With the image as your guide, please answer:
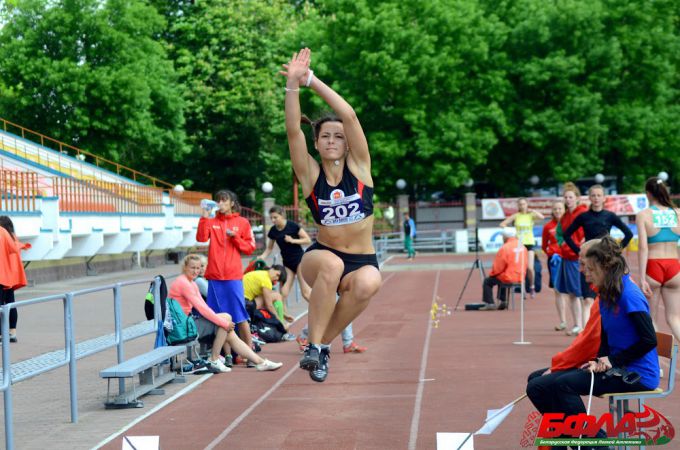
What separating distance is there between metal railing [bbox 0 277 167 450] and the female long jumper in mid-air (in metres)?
2.31

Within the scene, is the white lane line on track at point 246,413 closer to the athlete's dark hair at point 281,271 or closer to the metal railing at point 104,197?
the athlete's dark hair at point 281,271

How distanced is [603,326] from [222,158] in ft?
160

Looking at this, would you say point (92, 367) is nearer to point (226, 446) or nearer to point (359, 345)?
point (359, 345)

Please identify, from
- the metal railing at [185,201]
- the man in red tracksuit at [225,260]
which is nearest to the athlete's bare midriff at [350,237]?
the man in red tracksuit at [225,260]

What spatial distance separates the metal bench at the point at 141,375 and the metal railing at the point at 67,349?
143 millimetres

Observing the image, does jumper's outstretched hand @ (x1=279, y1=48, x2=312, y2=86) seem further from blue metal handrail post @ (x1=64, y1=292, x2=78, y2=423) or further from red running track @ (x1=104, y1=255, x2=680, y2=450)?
blue metal handrail post @ (x1=64, y1=292, x2=78, y2=423)

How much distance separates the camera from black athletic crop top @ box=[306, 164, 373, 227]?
22.3ft

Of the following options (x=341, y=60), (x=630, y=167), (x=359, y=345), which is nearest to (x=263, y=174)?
(x=341, y=60)

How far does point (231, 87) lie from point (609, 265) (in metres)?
47.5

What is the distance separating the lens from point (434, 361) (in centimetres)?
1329

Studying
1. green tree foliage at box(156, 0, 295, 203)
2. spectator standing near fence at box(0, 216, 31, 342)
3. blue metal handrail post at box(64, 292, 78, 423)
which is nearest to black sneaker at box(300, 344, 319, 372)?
blue metal handrail post at box(64, 292, 78, 423)

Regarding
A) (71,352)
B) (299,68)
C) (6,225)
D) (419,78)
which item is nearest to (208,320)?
(71,352)

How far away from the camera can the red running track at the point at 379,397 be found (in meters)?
8.84

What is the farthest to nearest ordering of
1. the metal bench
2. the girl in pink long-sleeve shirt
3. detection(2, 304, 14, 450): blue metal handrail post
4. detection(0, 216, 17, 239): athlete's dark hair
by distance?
detection(0, 216, 17, 239): athlete's dark hair < the girl in pink long-sleeve shirt < the metal bench < detection(2, 304, 14, 450): blue metal handrail post
